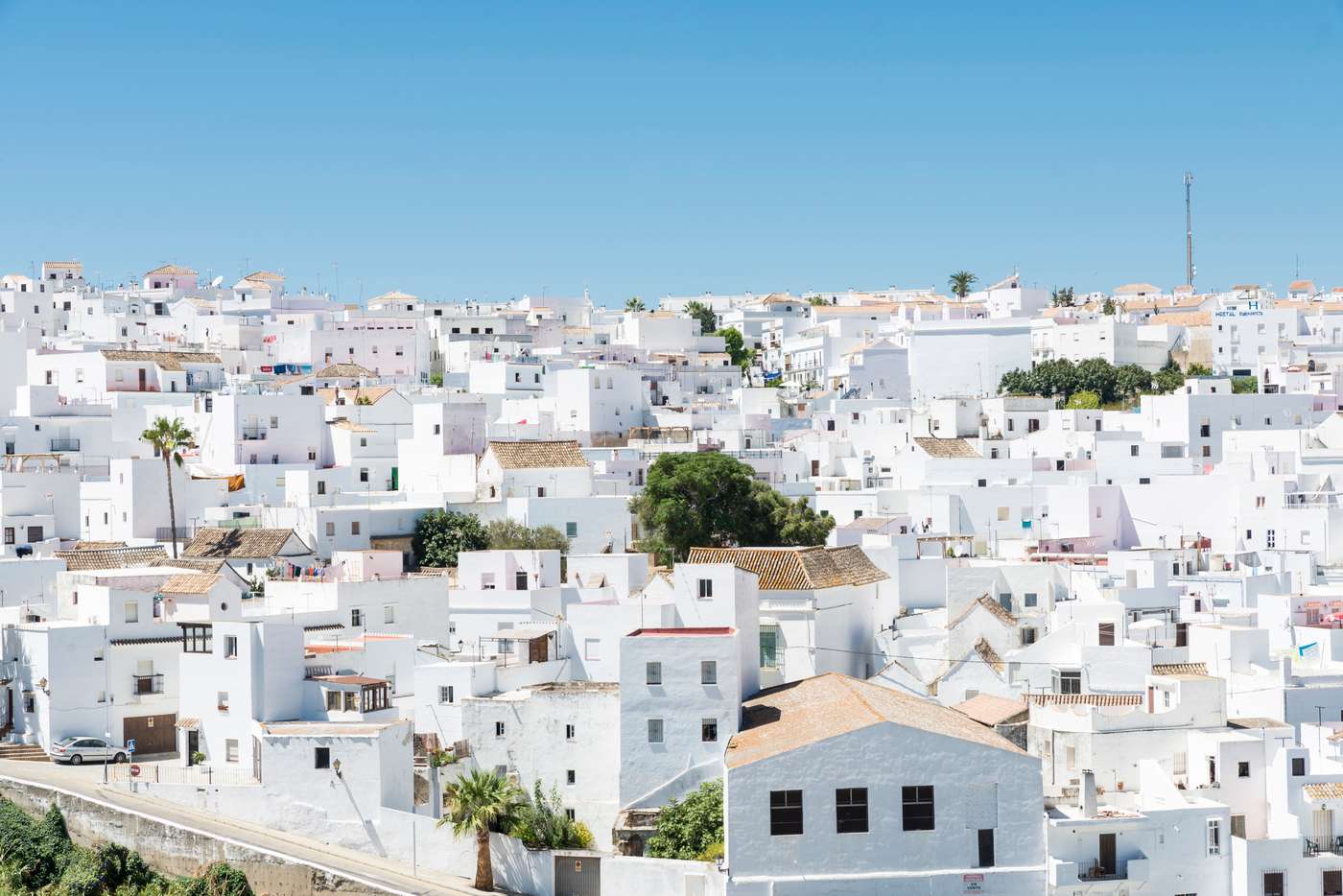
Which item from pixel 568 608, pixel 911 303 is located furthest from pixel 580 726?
pixel 911 303

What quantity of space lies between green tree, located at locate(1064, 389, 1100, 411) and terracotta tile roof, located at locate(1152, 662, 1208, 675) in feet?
94.5

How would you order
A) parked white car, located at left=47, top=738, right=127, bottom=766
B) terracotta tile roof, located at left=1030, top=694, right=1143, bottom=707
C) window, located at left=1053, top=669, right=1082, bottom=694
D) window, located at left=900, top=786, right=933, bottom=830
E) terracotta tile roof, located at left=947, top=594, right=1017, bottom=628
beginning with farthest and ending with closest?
terracotta tile roof, located at left=947, top=594, right=1017, bottom=628 → parked white car, located at left=47, top=738, right=127, bottom=766 → window, located at left=1053, top=669, right=1082, bottom=694 → terracotta tile roof, located at left=1030, top=694, right=1143, bottom=707 → window, located at left=900, top=786, right=933, bottom=830

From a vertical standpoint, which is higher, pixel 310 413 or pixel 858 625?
pixel 310 413

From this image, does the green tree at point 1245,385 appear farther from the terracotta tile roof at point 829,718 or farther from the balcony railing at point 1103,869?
the balcony railing at point 1103,869

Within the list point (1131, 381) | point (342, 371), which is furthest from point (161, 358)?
point (1131, 381)

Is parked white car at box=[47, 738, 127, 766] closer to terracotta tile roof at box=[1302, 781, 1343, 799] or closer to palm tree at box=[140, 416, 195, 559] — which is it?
palm tree at box=[140, 416, 195, 559]

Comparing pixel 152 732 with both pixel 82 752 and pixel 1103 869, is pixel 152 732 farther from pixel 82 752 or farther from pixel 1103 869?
pixel 1103 869

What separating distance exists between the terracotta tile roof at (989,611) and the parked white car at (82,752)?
14.1m

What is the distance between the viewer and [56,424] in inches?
1829

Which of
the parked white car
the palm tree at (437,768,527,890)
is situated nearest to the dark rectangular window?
the palm tree at (437,768,527,890)

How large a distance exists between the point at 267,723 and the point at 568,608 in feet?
17.6

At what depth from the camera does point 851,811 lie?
2145cm

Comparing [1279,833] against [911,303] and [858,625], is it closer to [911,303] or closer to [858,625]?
[858,625]

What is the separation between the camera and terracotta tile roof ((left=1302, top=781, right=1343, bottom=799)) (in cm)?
2269
